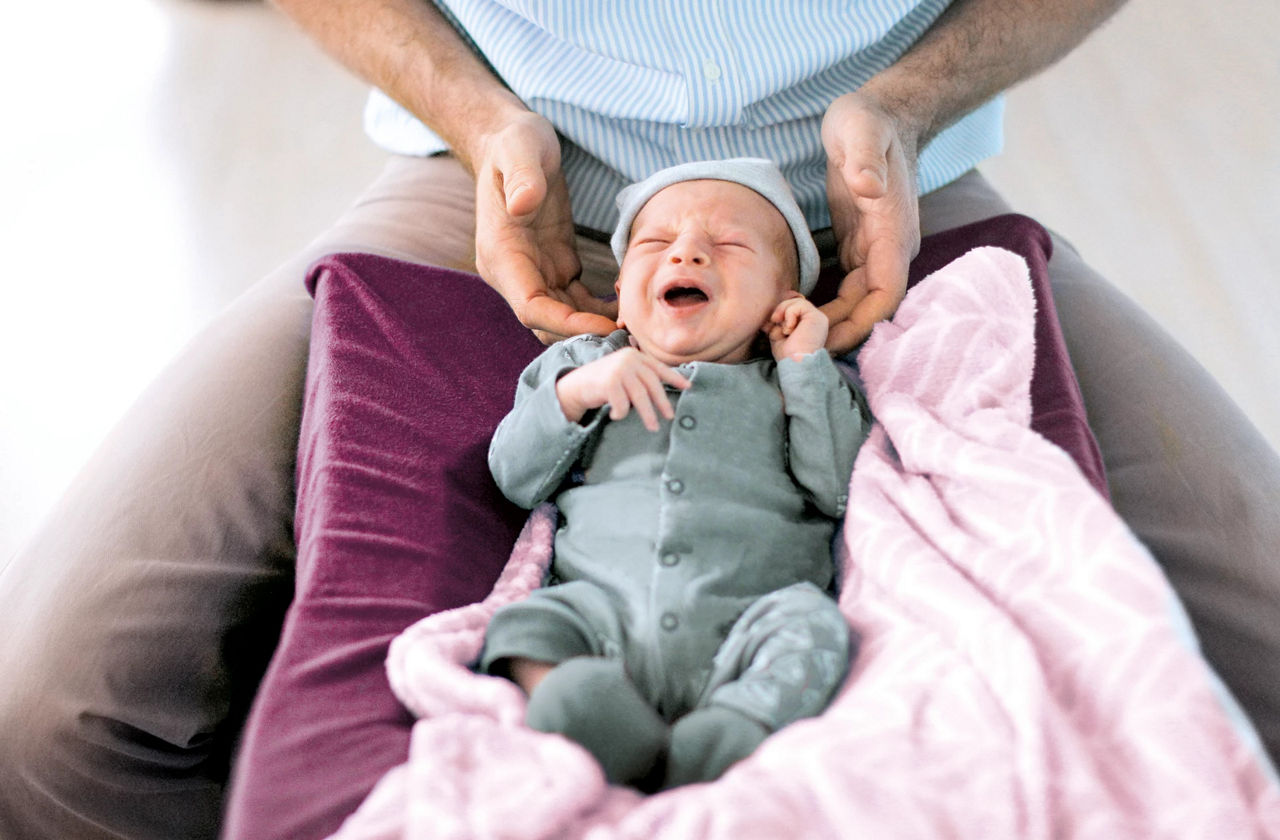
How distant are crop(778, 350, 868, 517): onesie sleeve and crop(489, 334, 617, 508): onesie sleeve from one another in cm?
21

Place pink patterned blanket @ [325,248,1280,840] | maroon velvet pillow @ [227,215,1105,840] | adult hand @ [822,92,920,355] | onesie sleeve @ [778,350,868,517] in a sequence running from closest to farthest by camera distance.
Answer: pink patterned blanket @ [325,248,1280,840]
maroon velvet pillow @ [227,215,1105,840]
onesie sleeve @ [778,350,868,517]
adult hand @ [822,92,920,355]

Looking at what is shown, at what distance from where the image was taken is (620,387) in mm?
1111

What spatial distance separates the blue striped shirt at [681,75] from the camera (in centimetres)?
150

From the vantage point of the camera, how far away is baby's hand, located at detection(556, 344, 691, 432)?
1107mm

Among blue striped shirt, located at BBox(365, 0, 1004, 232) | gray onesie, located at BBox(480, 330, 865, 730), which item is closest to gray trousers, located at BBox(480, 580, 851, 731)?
gray onesie, located at BBox(480, 330, 865, 730)

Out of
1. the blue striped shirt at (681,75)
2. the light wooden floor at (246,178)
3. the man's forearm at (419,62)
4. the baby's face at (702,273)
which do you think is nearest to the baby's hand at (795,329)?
the baby's face at (702,273)

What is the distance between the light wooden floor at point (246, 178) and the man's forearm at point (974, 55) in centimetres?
88

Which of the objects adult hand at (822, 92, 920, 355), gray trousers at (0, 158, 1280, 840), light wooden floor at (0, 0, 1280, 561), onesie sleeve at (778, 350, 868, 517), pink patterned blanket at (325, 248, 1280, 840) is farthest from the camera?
light wooden floor at (0, 0, 1280, 561)

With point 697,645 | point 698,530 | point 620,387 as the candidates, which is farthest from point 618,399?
point 697,645

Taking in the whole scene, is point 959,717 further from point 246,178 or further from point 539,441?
point 246,178

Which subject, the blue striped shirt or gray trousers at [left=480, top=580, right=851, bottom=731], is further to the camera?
the blue striped shirt

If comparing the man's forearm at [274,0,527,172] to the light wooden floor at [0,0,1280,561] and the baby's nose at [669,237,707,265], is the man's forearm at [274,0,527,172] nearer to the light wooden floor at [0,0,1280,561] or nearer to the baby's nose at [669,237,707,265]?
the baby's nose at [669,237,707,265]

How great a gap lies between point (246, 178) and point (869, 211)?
194 cm

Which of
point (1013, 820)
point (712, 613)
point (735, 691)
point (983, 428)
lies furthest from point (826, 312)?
point (1013, 820)
